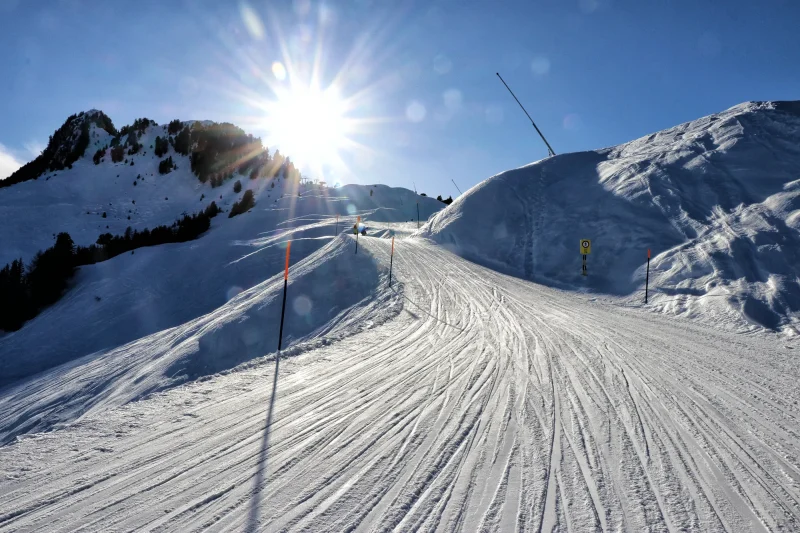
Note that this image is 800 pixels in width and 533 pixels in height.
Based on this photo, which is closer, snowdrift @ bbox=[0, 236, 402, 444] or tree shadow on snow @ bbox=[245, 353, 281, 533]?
tree shadow on snow @ bbox=[245, 353, 281, 533]

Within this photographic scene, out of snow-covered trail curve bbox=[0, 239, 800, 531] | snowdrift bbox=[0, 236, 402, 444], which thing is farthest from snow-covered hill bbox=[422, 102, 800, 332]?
snowdrift bbox=[0, 236, 402, 444]

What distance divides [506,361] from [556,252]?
1711 cm

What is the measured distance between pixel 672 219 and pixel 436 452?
73.6 feet

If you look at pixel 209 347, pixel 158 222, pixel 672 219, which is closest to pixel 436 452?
pixel 209 347

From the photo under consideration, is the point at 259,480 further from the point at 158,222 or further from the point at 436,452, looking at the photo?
the point at 158,222

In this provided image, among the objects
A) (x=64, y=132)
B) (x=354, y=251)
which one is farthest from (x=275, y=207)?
(x=64, y=132)

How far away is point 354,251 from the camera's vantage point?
19.7m

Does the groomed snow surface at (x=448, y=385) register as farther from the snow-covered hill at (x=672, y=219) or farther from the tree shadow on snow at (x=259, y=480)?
the snow-covered hill at (x=672, y=219)

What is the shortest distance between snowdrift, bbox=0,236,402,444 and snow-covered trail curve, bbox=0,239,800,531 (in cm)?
324

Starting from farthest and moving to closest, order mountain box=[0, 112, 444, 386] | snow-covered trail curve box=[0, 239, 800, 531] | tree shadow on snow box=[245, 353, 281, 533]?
mountain box=[0, 112, 444, 386] < snow-covered trail curve box=[0, 239, 800, 531] < tree shadow on snow box=[245, 353, 281, 533]

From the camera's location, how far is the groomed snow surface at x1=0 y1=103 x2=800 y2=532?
145 inches

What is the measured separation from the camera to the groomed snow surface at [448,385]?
3.68 metres

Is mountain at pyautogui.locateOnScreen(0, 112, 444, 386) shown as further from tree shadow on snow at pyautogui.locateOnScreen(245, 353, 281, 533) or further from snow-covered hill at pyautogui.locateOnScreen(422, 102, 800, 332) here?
snow-covered hill at pyautogui.locateOnScreen(422, 102, 800, 332)

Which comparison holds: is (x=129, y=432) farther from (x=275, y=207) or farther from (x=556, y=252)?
(x=275, y=207)
